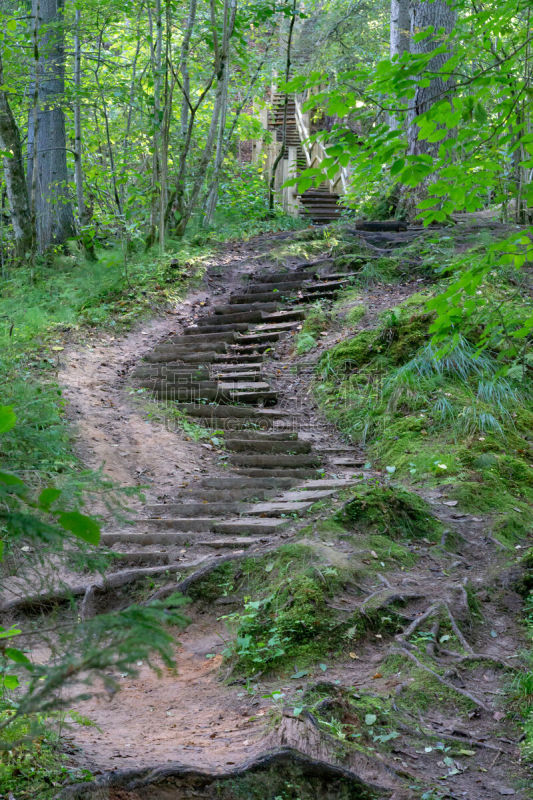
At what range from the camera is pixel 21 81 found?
10.8 meters

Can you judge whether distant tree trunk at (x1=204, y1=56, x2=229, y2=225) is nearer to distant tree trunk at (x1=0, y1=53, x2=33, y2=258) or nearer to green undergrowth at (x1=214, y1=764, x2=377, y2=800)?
distant tree trunk at (x1=0, y1=53, x2=33, y2=258)

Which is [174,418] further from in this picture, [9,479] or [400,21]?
[400,21]

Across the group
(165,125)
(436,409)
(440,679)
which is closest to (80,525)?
(440,679)

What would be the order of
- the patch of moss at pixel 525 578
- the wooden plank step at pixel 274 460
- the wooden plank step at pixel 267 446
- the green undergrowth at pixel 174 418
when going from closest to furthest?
the patch of moss at pixel 525 578 < the wooden plank step at pixel 274 460 < the wooden plank step at pixel 267 446 < the green undergrowth at pixel 174 418

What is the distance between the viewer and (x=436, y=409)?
25.5 feet

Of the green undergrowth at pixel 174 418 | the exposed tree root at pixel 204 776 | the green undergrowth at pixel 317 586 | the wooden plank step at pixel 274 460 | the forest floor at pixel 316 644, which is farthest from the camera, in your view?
the green undergrowth at pixel 174 418

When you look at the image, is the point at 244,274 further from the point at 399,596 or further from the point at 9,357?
the point at 399,596

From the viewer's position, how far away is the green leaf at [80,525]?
1.88 meters

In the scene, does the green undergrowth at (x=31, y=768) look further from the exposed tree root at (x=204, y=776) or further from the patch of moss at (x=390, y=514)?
the patch of moss at (x=390, y=514)

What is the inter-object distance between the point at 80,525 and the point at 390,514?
4189mm

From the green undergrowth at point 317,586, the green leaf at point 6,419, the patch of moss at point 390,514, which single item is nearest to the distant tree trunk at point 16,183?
the patch of moss at point 390,514

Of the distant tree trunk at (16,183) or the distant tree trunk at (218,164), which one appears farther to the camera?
the distant tree trunk at (218,164)

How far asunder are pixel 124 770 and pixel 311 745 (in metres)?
0.80

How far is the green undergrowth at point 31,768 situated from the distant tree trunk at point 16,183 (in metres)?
10.2
